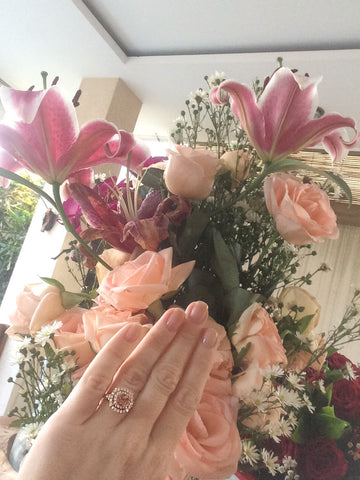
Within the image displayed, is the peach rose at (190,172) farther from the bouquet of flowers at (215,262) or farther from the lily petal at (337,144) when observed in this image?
the lily petal at (337,144)

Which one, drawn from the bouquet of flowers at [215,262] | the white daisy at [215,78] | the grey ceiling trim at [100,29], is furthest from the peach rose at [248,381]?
the grey ceiling trim at [100,29]

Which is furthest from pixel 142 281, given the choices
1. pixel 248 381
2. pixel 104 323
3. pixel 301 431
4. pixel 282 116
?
pixel 301 431

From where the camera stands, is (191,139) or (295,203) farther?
(191,139)

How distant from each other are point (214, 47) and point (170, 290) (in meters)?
2.28

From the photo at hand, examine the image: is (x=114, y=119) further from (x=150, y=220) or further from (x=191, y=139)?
(x=150, y=220)

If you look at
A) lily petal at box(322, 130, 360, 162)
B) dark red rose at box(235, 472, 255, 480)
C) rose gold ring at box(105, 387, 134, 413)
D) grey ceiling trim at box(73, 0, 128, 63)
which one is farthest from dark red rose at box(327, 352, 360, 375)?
grey ceiling trim at box(73, 0, 128, 63)

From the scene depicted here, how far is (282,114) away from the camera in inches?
22.9

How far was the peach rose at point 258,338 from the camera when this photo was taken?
54 cm

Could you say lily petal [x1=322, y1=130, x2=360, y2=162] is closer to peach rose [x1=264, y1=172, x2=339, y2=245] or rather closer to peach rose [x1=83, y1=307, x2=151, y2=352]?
peach rose [x1=264, y1=172, x2=339, y2=245]

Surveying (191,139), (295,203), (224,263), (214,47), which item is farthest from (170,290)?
(214,47)

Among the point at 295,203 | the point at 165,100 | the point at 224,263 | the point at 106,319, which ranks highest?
the point at 165,100

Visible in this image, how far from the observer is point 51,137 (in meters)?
0.56

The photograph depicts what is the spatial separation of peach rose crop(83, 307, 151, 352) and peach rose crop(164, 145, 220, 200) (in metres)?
0.18

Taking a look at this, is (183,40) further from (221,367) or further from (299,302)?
(221,367)
